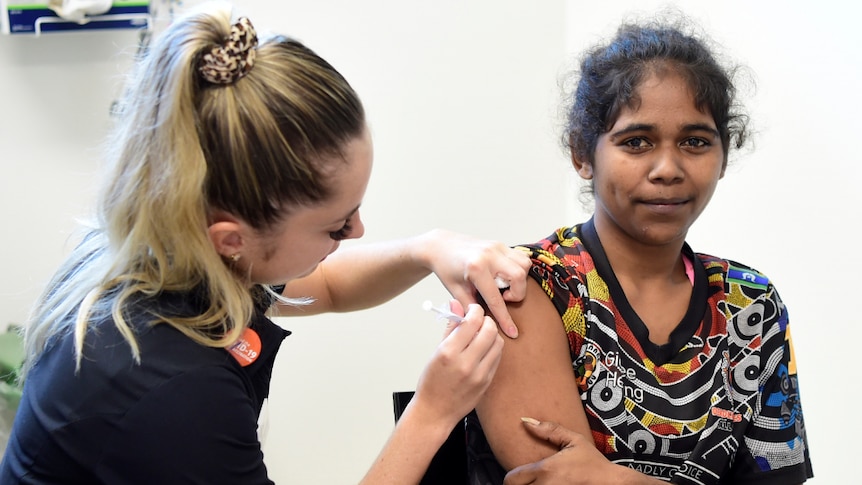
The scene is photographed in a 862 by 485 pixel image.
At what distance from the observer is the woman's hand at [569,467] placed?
1222mm

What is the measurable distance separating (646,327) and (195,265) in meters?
0.72

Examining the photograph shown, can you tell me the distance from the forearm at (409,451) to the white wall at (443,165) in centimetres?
123

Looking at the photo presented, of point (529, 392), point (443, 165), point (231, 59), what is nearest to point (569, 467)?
point (529, 392)

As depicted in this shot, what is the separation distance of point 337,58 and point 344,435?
3.86ft

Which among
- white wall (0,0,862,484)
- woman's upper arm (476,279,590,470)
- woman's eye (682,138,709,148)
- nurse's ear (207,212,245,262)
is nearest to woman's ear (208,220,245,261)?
nurse's ear (207,212,245,262)

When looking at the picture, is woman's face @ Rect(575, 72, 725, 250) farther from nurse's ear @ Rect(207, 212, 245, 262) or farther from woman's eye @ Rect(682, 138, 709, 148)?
nurse's ear @ Rect(207, 212, 245, 262)

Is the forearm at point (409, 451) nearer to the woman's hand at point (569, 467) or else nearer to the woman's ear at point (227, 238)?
the woman's hand at point (569, 467)

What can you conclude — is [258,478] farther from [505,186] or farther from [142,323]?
[505,186]

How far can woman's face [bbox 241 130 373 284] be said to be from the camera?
1.09 m

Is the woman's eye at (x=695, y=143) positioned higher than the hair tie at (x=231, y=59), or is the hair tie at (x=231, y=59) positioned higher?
the hair tie at (x=231, y=59)

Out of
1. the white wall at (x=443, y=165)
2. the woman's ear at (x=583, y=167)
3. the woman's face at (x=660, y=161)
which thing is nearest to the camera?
the woman's face at (x=660, y=161)

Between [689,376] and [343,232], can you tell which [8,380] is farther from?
[689,376]

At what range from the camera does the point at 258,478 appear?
3.50 ft

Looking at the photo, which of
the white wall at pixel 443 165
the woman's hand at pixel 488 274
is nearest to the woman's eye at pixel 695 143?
the woman's hand at pixel 488 274
